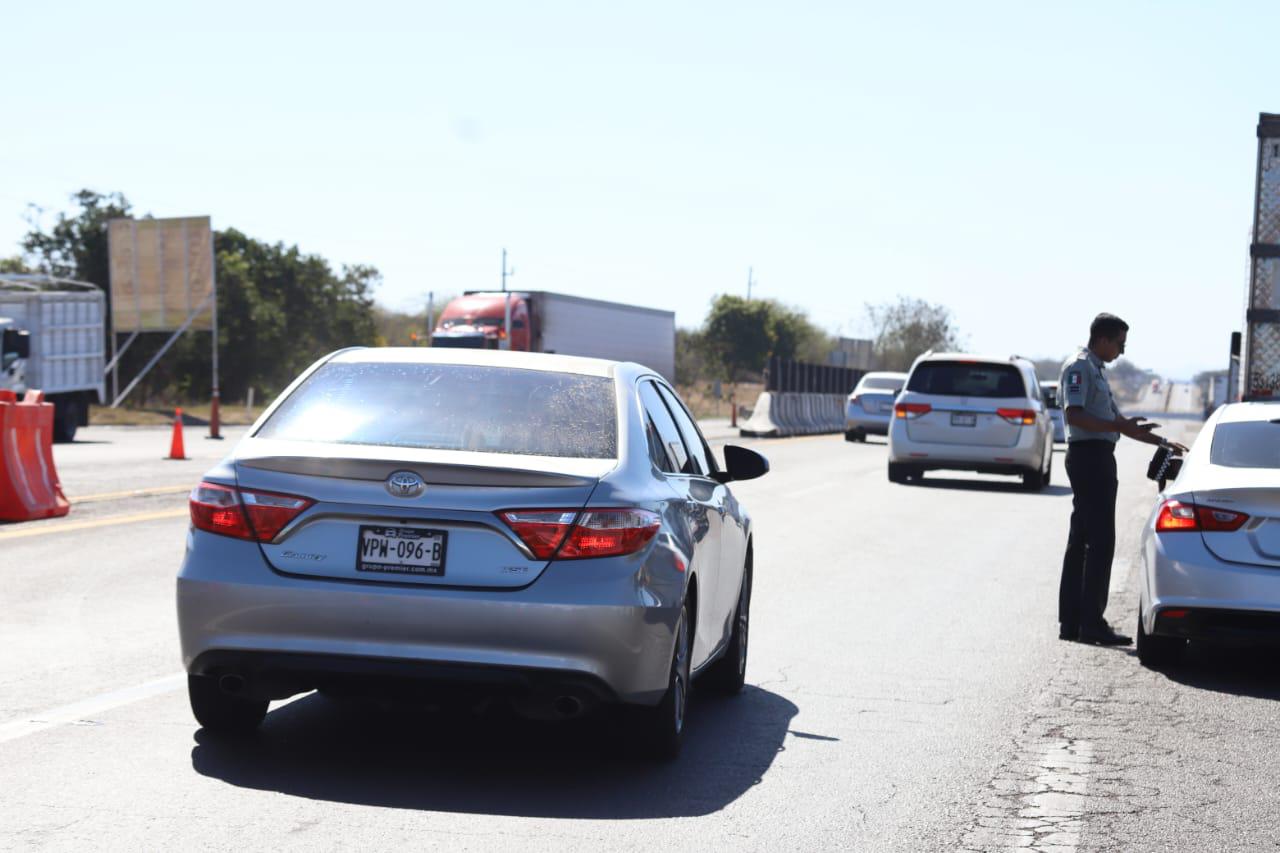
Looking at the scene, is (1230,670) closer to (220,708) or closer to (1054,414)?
(220,708)

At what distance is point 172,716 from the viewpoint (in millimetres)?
7004

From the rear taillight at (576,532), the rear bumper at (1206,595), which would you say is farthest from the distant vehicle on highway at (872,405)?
the rear taillight at (576,532)

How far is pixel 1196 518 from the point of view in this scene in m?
8.67

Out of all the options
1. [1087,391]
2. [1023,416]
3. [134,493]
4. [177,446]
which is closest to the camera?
[1087,391]

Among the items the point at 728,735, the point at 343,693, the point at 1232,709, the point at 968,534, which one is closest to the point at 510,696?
the point at 343,693

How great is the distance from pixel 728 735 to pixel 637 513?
1490 mm

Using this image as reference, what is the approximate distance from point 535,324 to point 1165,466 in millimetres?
41687

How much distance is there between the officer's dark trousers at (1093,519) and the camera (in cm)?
978

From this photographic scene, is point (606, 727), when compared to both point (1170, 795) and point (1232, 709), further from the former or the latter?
point (1232, 709)

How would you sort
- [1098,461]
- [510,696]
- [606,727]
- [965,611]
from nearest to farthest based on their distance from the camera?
[510,696]
[606,727]
[1098,461]
[965,611]

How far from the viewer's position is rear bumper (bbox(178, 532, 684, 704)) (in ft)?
18.7

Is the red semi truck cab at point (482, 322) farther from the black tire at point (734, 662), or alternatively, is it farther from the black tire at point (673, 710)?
the black tire at point (673, 710)

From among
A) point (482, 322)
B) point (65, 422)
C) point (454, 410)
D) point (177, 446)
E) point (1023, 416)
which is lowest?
point (65, 422)

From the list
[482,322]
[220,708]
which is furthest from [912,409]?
[482,322]
